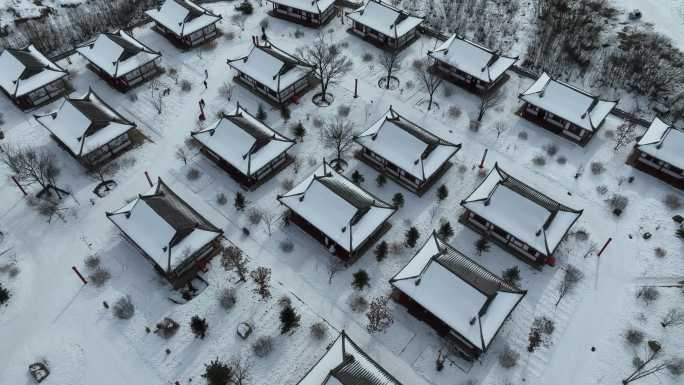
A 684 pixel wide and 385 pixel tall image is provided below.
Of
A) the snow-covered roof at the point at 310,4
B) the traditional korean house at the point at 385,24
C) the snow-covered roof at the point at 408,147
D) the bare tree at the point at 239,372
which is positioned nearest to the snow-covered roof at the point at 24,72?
the snow-covered roof at the point at 310,4

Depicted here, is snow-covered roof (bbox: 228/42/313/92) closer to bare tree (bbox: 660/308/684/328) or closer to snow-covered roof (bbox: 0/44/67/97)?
snow-covered roof (bbox: 0/44/67/97)

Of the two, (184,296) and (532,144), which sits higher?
(532,144)

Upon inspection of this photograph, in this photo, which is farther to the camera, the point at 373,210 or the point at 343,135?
the point at 343,135

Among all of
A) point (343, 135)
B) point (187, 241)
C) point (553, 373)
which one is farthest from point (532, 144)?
point (187, 241)

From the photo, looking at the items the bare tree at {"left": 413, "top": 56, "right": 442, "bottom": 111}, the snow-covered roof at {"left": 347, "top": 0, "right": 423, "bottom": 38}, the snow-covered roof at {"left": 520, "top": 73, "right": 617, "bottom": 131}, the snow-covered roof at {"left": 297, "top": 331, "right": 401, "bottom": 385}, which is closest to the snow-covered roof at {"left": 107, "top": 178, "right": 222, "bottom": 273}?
the snow-covered roof at {"left": 297, "top": 331, "right": 401, "bottom": 385}

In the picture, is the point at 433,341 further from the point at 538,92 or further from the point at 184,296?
the point at 538,92

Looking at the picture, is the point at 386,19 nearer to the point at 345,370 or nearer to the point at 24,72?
the point at 24,72

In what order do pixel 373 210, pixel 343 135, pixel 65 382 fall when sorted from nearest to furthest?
pixel 65 382 → pixel 373 210 → pixel 343 135
